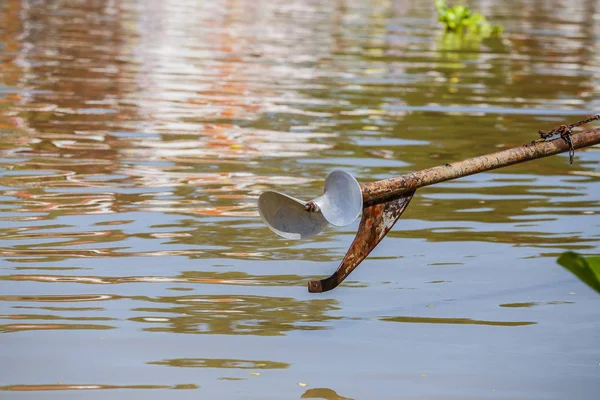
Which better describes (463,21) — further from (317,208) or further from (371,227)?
(317,208)

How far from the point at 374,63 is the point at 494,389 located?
1054 centimetres

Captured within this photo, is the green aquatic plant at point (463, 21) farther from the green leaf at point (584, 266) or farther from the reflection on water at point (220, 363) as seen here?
the green leaf at point (584, 266)

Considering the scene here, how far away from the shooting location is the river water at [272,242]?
→ 155 inches

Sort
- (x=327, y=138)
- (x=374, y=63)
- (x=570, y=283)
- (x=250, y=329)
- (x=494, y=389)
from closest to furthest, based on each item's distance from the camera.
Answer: (x=494, y=389)
(x=250, y=329)
(x=570, y=283)
(x=327, y=138)
(x=374, y=63)

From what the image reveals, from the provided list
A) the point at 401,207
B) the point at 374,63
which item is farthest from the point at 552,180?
the point at 374,63

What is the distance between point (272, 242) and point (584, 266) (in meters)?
2.80

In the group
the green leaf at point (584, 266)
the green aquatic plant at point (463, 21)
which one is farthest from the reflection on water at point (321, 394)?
the green aquatic plant at point (463, 21)

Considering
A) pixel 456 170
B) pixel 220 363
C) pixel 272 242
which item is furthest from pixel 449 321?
pixel 272 242

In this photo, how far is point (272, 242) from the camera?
218 inches

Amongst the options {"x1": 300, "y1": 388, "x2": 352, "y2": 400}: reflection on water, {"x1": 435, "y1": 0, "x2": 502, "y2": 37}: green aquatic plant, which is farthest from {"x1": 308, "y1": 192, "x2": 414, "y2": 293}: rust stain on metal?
{"x1": 435, "y1": 0, "x2": 502, "y2": 37}: green aquatic plant

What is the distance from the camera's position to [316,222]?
14.3 ft

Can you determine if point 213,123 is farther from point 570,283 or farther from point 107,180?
point 570,283

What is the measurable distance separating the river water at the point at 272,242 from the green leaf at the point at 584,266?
0.97 m

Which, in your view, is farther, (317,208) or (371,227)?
(371,227)
